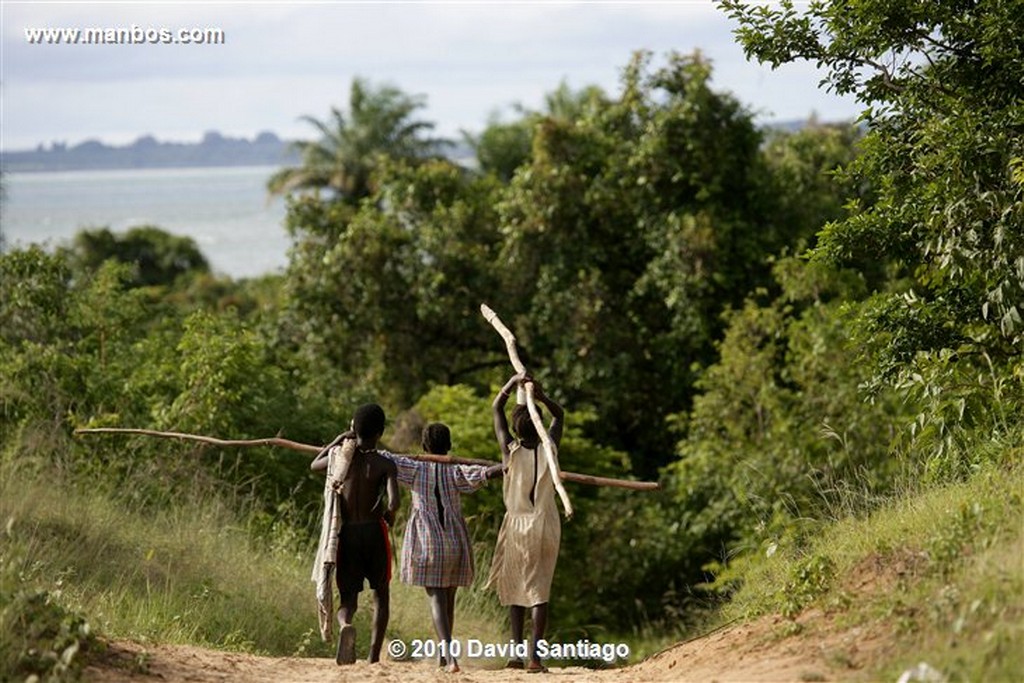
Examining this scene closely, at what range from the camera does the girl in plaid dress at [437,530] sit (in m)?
9.71

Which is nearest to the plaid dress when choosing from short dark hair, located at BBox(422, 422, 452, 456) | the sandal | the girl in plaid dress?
the girl in plaid dress

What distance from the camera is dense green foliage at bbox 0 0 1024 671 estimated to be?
11.4 metres

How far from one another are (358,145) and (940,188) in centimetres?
4479

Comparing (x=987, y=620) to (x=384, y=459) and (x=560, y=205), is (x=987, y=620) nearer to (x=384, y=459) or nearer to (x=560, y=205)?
(x=384, y=459)

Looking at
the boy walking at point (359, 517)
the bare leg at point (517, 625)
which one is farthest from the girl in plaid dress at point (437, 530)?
the bare leg at point (517, 625)

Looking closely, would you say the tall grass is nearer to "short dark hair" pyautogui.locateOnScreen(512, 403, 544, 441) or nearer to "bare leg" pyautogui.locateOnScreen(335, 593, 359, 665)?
"bare leg" pyautogui.locateOnScreen(335, 593, 359, 665)

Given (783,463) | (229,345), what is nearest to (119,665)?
(229,345)

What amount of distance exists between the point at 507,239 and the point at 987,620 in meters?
17.4

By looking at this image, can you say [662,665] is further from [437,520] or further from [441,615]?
[437,520]

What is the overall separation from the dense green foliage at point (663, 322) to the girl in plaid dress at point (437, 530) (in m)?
2.14

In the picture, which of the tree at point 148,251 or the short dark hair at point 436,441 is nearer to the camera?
the short dark hair at point 436,441

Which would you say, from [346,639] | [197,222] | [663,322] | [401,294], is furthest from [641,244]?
[197,222]

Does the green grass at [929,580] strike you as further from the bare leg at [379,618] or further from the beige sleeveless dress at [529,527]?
the bare leg at [379,618]

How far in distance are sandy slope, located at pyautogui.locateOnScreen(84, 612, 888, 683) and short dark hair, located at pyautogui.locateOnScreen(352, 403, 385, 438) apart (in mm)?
1453
